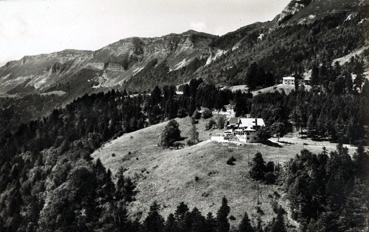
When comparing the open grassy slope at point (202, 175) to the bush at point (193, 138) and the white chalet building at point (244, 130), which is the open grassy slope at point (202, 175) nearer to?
the bush at point (193, 138)

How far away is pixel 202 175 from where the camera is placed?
116m

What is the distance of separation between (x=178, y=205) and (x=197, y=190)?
6953 millimetres

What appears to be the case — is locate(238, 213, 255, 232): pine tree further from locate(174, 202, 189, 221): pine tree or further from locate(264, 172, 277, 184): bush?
locate(264, 172, 277, 184): bush

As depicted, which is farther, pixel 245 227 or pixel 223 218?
pixel 223 218

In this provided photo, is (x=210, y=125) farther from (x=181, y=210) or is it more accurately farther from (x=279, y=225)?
(x=279, y=225)

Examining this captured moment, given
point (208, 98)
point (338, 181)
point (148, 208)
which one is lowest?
point (148, 208)

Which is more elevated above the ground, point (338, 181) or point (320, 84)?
point (320, 84)

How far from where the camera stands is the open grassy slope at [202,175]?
103688mm

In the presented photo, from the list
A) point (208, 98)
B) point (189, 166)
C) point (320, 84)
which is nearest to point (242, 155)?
point (189, 166)

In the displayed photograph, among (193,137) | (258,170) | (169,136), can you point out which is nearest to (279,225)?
(258,170)

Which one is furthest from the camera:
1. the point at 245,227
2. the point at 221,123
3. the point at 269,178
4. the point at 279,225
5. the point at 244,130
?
the point at 221,123

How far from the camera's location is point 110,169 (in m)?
142

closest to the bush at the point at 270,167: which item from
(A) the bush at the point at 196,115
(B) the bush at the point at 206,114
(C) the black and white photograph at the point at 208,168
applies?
(C) the black and white photograph at the point at 208,168

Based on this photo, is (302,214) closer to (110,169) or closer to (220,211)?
(220,211)
